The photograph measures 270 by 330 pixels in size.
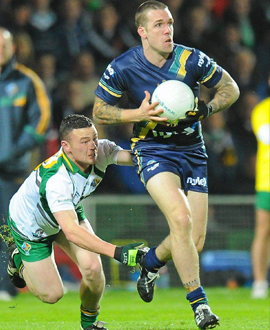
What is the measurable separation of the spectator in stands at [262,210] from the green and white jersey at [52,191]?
3.28 m

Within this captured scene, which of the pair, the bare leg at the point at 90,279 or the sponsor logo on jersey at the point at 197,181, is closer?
the bare leg at the point at 90,279

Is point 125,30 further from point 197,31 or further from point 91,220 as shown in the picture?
point 91,220

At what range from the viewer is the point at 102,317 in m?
6.88

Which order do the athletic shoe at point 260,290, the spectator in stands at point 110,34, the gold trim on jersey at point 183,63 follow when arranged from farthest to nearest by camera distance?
the spectator in stands at point 110,34 → the athletic shoe at point 260,290 → the gold trim on jersey at point 183,63

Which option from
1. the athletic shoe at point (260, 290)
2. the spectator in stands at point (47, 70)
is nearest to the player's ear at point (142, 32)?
the athletic shoe at point (260, 290)

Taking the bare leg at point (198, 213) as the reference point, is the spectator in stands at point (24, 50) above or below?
above

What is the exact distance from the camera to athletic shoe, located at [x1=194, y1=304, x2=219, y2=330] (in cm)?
508

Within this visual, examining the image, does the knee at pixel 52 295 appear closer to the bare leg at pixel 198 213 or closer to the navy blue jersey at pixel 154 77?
the bare leg at pixel 198 213

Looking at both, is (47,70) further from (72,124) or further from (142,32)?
(72,124)

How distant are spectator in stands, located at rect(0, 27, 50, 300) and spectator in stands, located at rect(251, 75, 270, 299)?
285cm

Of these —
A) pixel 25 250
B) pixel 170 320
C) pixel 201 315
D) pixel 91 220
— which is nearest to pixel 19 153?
pixel 91 220

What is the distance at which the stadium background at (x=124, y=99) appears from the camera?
1059cm

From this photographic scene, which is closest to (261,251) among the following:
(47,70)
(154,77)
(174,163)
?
(174,163)

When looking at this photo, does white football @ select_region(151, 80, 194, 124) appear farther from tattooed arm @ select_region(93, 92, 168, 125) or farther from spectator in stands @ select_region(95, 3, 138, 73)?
spectator in stands @ select_region(95, 3, 138, 73)
